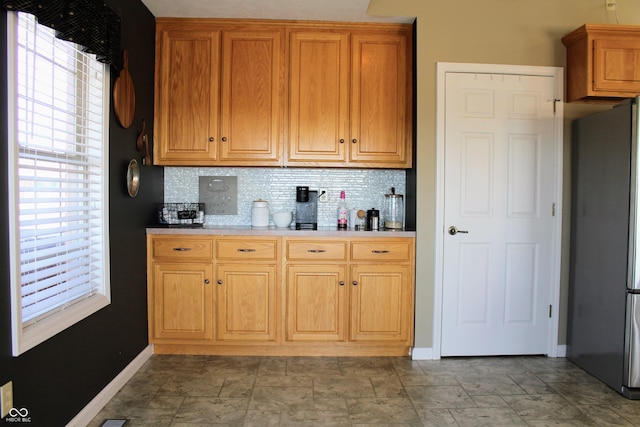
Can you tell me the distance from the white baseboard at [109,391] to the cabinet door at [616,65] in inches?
140

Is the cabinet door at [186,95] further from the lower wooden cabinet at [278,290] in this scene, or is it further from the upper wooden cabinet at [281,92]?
the lower wooden cabinet at [278,290]

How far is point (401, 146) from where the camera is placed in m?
3.20

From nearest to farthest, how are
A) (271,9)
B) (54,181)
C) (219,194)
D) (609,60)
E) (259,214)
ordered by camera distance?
(54,181), (609,60), (271,9), (259,214), (219,194)

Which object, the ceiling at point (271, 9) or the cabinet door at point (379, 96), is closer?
the ceiling at point (271, 9)

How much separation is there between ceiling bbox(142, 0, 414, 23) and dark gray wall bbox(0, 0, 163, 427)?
20 cm

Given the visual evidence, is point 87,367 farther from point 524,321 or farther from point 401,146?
point 524,321

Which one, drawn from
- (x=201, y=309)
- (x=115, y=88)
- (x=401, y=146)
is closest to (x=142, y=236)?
(x=201, y=309)

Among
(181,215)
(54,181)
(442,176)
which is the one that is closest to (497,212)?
(442,176)

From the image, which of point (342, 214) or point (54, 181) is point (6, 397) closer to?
point (54, 181)

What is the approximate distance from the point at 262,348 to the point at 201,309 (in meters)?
0.52

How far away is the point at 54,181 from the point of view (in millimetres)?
1861

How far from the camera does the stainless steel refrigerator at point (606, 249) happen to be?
2482mm

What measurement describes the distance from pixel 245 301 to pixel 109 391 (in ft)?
3.27

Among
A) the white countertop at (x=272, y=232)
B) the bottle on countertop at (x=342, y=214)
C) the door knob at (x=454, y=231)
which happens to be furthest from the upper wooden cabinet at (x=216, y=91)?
the door knob at (x=454, y=231)
